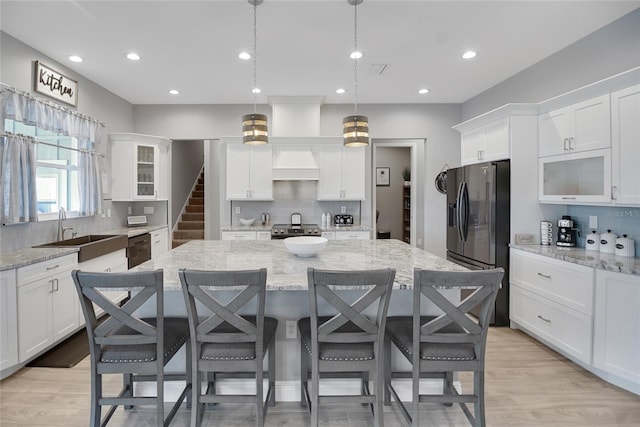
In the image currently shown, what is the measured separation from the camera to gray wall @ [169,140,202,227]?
6914 millimetres

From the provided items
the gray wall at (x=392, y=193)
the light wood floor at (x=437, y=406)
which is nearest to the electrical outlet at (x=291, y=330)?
the light wood floor at (x=437, y=406)

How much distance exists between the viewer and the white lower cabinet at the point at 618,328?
7.86ft

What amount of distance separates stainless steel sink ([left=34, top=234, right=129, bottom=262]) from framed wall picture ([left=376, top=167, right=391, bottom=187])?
5.23 metres

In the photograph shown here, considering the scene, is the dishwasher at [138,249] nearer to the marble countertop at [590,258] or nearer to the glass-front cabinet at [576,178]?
the marble countertop at [590,258]

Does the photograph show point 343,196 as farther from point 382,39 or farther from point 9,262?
point 9,262

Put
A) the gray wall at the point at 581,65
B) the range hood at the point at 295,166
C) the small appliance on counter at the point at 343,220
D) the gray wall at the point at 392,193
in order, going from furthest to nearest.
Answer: the gray wall at the point at 392,193, the small appliance on counter at the point at 343,220, the range hood at the point at 295,166, the gray wall at the point at 581,65

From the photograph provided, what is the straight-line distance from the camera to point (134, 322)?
172 cm

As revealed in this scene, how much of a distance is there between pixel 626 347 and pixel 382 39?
3.19 meters

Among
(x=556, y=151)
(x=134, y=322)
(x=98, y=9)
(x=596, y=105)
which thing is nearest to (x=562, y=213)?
(x=556, y=151)

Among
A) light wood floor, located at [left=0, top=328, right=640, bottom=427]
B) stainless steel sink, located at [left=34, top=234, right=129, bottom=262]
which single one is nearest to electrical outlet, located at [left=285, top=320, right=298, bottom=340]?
light wood floor, located at [left=0, top=328, right=640, bottom=427]

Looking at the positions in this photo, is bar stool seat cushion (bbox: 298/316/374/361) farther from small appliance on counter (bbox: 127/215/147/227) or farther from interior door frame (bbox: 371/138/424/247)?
small appliance on counter (bbox: 127/215/147/227)

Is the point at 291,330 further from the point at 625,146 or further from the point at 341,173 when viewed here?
the point at 341,173

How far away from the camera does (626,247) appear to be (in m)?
2.84

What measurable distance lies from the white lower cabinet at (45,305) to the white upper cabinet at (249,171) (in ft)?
7.81
